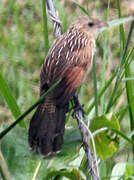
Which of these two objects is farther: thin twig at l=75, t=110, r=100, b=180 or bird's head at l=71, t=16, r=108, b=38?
bird's head at l=71, t=16, r=108, b=38

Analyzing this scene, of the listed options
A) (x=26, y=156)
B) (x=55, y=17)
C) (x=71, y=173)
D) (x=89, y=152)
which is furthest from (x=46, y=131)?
(x=55, y=17)

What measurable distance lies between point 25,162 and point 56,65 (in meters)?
0.75

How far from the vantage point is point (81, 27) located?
3.36 metres

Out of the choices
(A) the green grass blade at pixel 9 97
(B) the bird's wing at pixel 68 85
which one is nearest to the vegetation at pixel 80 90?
(A) the green grass blade at pixel 9 97

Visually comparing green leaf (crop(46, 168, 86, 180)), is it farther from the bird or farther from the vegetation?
the bird

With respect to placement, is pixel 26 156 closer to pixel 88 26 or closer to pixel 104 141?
pixel 104 141

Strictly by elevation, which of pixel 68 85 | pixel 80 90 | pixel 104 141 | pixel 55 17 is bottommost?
pixel 80 90

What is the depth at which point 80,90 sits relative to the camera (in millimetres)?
3186

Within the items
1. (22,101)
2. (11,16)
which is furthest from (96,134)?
(11,16)

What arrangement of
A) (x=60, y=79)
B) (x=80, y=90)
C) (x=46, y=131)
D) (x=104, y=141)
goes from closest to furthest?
(x=60, y=79) → (x=104, y=141) → (x=46, y=131) → (x=80, y=90)

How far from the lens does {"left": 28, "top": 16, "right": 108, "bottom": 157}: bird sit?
2.24m

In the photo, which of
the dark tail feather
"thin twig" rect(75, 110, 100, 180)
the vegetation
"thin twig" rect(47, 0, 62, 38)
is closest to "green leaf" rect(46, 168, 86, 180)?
the vegetation

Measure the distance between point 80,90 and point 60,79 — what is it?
1314 mm

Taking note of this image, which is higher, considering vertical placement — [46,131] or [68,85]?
[68,85]
